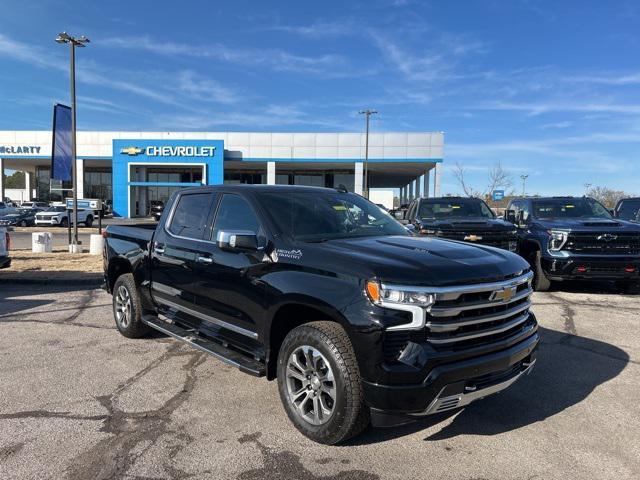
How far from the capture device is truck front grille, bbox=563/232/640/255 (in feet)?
28.7

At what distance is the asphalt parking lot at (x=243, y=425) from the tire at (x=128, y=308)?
0.55 ft

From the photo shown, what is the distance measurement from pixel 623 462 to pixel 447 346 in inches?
58.0

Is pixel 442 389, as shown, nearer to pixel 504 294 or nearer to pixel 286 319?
pixel 504 294

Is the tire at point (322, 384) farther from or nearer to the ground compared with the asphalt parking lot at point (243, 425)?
farther from the ground

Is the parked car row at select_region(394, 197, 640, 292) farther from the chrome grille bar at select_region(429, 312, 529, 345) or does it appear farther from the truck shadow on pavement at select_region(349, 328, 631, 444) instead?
the chrome grille bar at select_region(429, 312, 529, 345)

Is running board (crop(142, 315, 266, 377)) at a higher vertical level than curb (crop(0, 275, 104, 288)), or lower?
higher

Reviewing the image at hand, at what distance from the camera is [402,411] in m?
3.05

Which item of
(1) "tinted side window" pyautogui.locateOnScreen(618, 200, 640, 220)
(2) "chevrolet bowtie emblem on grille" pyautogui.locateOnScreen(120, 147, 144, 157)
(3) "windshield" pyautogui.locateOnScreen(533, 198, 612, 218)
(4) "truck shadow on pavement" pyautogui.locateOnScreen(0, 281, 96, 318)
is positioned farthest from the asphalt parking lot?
(2) "chevrolet bowtie emblem on grille" pyautogui.locateOnScreen(120, 147, 144, 157)

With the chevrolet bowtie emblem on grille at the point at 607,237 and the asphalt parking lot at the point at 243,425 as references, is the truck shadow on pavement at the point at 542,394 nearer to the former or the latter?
the asphalt parking lot at the point at 243,425

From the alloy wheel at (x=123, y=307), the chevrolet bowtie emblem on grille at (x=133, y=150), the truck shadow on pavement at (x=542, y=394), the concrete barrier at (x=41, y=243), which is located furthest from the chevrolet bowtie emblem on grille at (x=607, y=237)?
the chevrolet bowtie emblem on grille at (x=133, y=150)

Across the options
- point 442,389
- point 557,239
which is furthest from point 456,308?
point 557,239

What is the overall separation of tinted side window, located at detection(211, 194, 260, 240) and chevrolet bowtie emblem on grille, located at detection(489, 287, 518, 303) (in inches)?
75.4

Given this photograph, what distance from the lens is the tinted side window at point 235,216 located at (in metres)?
4.27

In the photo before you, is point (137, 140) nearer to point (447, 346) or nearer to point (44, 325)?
point (44, 325)
